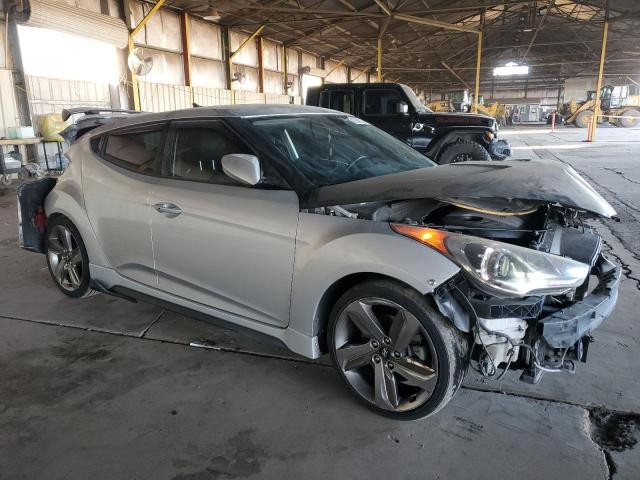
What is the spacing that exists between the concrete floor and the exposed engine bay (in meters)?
0.33

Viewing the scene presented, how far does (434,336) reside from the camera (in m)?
2.12

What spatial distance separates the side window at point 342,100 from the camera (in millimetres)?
9398

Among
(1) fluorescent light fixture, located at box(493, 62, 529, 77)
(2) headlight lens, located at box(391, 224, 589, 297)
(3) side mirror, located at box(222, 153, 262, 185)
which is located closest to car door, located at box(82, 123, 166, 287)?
(3) side mirror, located at box(222, 153, 262, 185)

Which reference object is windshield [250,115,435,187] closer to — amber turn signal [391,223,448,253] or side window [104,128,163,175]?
amber turn signal [391,223,448,253]

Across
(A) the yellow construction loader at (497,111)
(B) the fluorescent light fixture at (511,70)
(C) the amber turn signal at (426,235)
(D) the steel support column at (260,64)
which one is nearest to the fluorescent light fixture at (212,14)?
(D) the steel support column at (260,64)

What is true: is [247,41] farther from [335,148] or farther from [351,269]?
[351,269]

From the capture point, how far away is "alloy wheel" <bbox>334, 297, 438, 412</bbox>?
7.25ft

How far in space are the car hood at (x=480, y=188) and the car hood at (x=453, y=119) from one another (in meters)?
6.75

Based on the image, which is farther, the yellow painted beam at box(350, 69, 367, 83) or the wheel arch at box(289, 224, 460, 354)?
the yellow painted beam at box(350, 69, 367, 83)

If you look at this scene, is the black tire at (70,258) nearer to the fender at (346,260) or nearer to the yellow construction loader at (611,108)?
the fender at (346,260)

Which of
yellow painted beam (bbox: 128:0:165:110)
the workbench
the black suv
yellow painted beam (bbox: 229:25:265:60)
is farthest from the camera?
yellow painted beam (bbox: 229:25:265:60)

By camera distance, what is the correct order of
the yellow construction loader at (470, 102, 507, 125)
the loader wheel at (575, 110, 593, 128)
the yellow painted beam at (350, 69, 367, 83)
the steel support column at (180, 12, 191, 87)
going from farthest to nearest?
the yellow construction loader at (470, 102, 507, 125) → the yellow painted beam at (350, 69, 367, 83) → the loader wheel at (575, 110, 593, 128) → the steel support column at (180, 12, 191, 87)

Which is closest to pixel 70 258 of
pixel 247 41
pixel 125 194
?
pixel 125 194

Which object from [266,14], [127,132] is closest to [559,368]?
[127,132]
